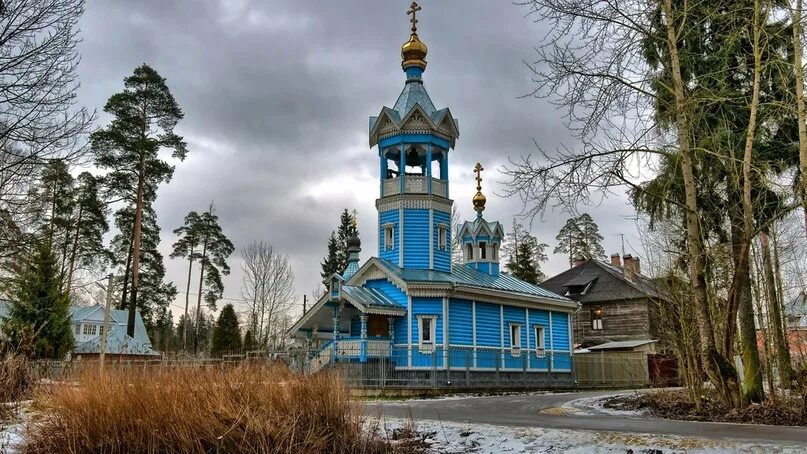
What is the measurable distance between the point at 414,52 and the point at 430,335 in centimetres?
1225

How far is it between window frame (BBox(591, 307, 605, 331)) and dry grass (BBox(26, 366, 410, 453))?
37.4 m

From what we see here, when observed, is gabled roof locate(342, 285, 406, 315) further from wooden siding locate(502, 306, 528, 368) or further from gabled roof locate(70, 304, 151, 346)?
gabled roof locate(70, 304, 151, 346)

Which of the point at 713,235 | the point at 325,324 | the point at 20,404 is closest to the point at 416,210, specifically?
the point at 325,324

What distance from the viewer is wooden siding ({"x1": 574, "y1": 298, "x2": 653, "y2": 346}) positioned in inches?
1570

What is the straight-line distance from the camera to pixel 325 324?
2717 centimetres

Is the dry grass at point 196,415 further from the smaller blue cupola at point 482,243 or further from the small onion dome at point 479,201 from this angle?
the small onion dome at point 479,201

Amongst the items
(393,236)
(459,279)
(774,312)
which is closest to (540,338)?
(459,279)

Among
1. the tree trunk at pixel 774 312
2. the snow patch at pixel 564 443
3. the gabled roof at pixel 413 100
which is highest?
the gabled roof at pixel 413 100

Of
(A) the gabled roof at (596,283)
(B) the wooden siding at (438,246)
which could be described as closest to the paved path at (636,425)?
(B) the wooden siding at (438,246)

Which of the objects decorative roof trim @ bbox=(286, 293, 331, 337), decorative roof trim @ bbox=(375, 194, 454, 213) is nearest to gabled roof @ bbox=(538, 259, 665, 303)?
decorative roof trim @ bbox=(375, 194, 454, 213)

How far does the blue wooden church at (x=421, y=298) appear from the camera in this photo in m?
24.1

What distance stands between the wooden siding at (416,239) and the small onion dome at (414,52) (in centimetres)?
681

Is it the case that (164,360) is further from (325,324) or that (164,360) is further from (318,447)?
(325,324)

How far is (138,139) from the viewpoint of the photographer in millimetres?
37188
